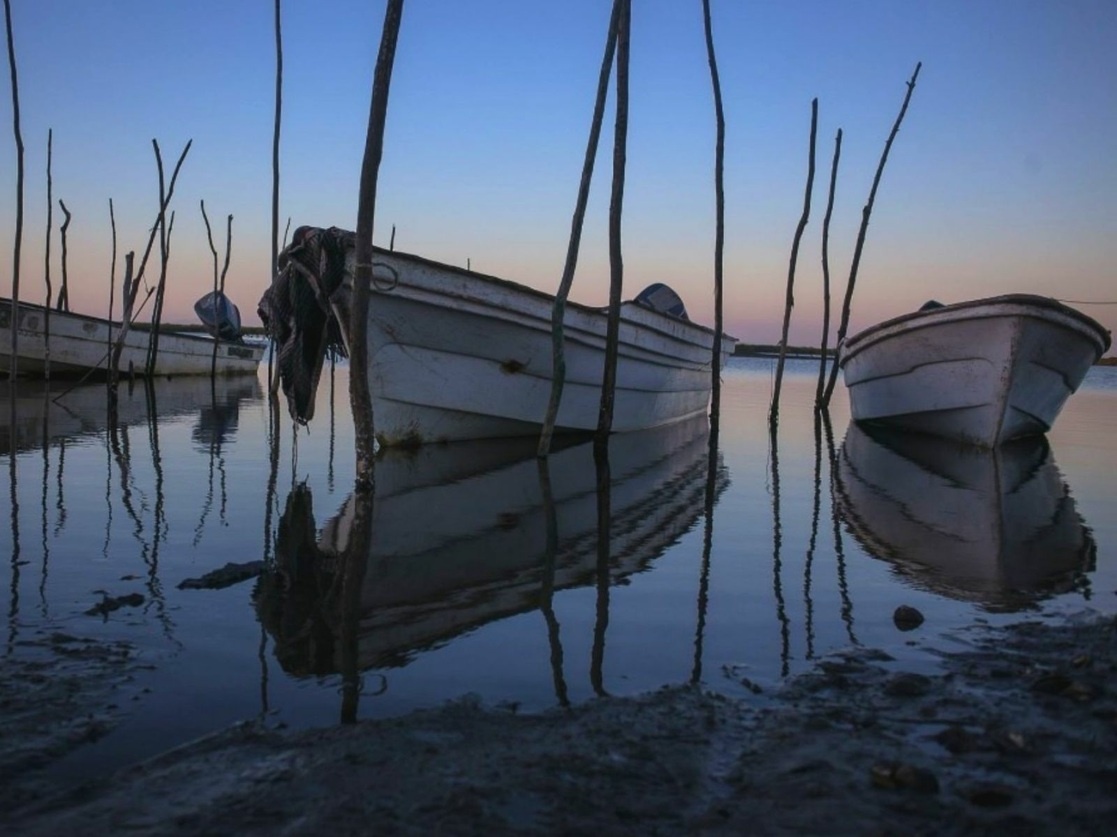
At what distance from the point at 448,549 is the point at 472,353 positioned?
6.21 metres

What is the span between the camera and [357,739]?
3057 mm

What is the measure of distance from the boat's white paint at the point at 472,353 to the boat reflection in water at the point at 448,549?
904 millimetres

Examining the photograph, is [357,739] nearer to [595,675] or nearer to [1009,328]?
[595,675]

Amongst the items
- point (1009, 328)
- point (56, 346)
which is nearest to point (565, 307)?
point (1009, 328)

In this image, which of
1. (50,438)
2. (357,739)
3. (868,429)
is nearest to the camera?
(357,739)

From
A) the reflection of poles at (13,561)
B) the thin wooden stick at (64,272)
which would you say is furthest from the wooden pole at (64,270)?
the reflection of poles at (13,561)

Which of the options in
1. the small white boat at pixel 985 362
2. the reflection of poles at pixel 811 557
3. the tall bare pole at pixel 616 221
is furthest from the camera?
the small white boat at pixel 985 362

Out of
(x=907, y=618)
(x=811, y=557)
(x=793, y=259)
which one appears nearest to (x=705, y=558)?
(x=811, y=557)

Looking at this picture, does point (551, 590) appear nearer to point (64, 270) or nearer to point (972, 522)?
point (972, 522)

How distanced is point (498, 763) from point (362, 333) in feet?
19.6

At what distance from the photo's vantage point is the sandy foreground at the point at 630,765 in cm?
253

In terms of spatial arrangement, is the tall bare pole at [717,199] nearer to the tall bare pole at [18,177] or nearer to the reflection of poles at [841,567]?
the reflection of poles at [841,567]

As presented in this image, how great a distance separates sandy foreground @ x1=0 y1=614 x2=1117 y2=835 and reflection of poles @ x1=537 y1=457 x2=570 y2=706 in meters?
0.36

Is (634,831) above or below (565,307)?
below
